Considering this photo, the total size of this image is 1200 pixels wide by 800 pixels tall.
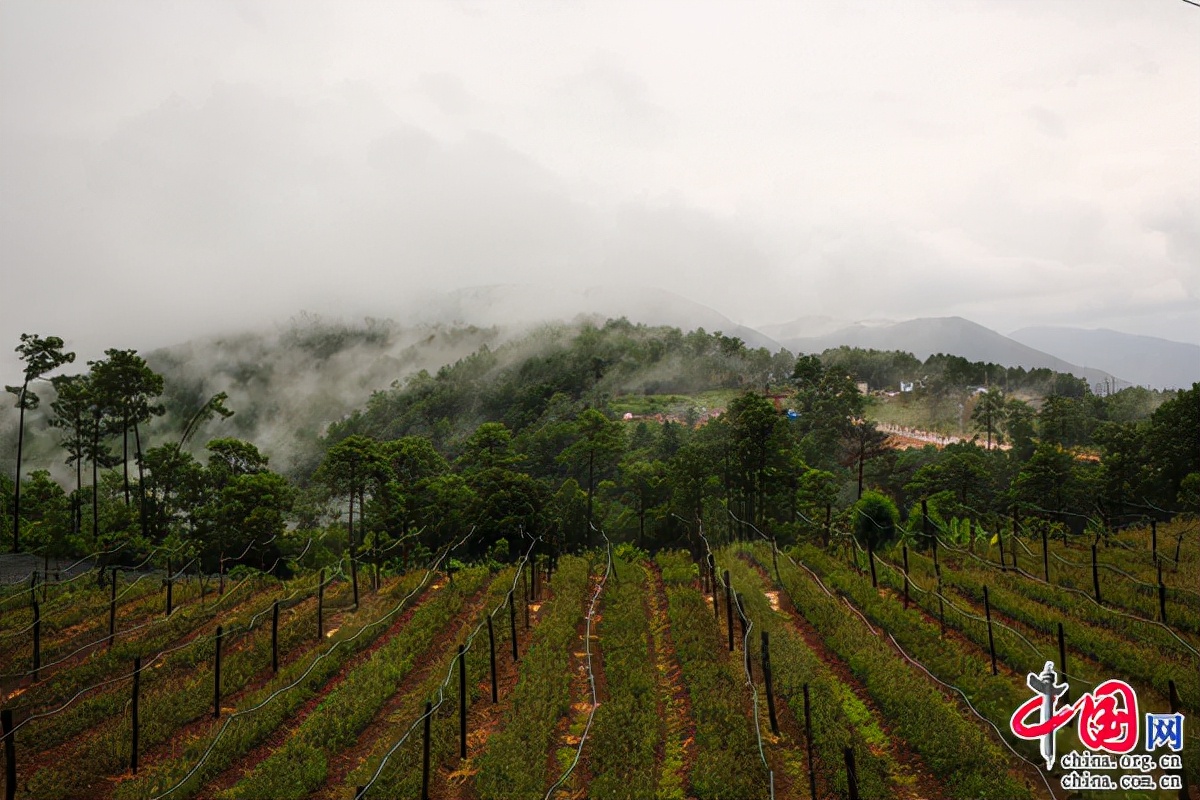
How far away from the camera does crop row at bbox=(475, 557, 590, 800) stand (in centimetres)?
977

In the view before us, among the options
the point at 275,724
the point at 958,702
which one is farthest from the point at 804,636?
the point at 275,724

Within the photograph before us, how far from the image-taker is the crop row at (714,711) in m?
9.54

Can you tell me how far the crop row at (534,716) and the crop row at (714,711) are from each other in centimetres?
260

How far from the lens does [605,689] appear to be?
45.0 ft

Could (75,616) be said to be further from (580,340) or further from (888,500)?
(580,340)

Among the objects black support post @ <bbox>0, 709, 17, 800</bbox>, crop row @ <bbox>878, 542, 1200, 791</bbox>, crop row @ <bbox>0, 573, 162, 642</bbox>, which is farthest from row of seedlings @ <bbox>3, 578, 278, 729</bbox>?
crop row @ <bbox>878, 542, 1200, 791</bbox>

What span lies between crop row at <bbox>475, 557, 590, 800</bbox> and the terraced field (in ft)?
0.18

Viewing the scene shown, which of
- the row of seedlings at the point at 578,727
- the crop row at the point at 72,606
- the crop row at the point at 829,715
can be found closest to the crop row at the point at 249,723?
the row of seedlings at the point at 578,727

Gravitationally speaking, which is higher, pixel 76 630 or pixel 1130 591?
pixel 1130 591

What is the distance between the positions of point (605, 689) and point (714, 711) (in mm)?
2894

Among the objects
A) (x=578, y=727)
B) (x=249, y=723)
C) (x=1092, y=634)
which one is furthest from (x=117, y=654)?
(x=1092, y=634)

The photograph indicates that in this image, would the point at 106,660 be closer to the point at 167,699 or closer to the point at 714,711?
the point at 167,699

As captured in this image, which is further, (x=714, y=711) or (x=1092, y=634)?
(x=1092, y=634)

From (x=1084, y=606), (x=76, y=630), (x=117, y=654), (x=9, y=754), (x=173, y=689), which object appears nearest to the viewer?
(x=9, y=754)
